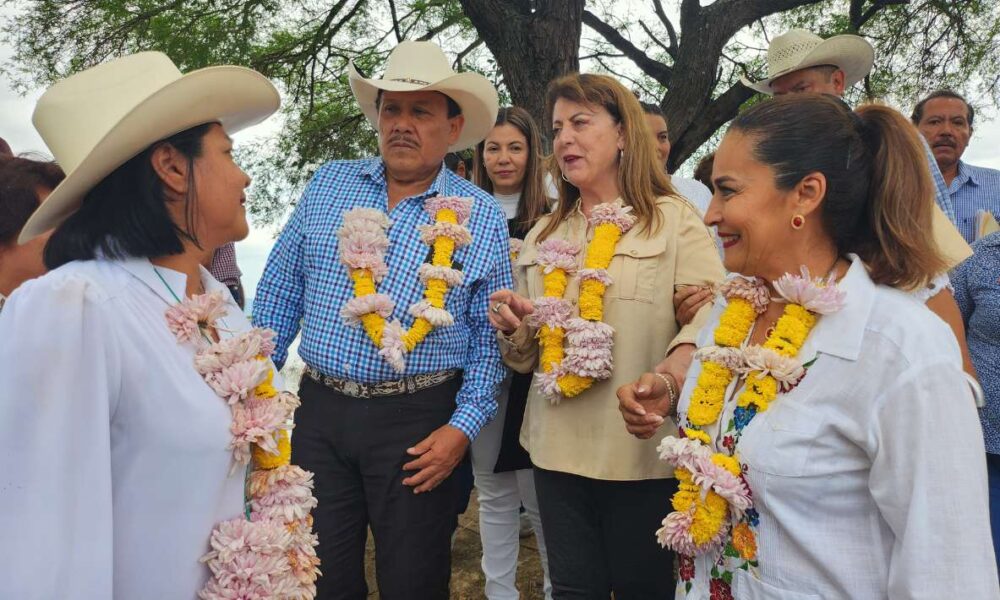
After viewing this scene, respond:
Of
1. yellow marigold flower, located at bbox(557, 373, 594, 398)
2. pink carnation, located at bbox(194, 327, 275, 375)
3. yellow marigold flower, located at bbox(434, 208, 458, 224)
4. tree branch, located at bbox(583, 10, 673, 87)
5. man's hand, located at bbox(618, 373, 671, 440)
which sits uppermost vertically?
tree branch, located at bbox(583, 10, 673, 87)

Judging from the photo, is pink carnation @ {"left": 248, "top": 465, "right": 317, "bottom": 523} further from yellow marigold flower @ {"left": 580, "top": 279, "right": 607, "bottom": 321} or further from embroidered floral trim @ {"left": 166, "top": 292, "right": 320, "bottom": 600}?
yellow marigold flower @ {"left": 580, "top": 279, "right": 607, "bottom": 321}

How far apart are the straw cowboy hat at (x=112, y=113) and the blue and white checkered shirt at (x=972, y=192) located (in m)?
4.51

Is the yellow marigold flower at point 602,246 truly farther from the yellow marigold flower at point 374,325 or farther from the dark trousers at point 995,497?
the dark trousers at point 995,497

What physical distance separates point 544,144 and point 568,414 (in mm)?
3747

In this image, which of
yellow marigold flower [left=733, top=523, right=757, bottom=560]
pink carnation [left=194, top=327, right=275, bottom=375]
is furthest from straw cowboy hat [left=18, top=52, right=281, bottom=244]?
yellow marigold flower [left=733, top=523, right=757, bottom=560]

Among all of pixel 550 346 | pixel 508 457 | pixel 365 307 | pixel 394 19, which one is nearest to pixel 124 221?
pixel 365 307

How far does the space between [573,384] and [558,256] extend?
0.51 meters

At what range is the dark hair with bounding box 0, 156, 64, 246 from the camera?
229 centimetres

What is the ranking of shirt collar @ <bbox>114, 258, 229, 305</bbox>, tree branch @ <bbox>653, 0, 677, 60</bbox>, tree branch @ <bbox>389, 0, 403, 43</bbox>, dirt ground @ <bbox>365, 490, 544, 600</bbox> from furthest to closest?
tree branch @ <bbox>653, 0, 677, 60</bbox>, tree branch @ <bbox>389, 0, 403, 43</bbox>, dirt ground @ <bbox>365, 490, 544, 600</bbox>, shirt collar @ <bbox>114, 258, 229, 305</bbox>

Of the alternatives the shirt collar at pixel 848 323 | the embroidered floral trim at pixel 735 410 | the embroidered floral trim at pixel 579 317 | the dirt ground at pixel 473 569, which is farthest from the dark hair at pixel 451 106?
the dirt ground at pixel 473 569

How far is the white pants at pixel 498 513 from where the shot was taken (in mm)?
3240

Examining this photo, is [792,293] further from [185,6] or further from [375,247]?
[185,6]

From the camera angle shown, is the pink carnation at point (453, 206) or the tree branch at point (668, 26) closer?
the pink carnation at point (453, 206)

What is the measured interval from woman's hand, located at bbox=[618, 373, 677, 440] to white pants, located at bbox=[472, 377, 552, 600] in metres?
1.16
